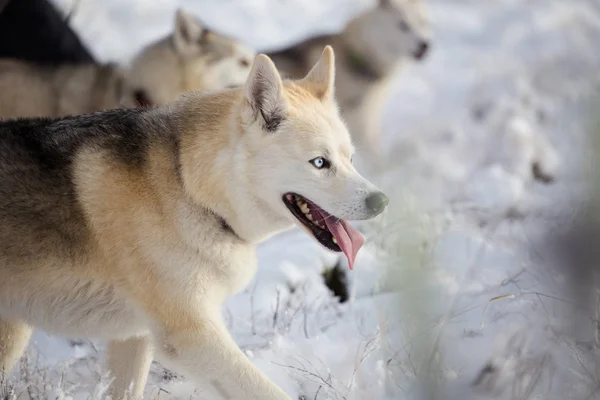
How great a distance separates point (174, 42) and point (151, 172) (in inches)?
171

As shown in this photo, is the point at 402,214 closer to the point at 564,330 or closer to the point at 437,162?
the point at 564,330

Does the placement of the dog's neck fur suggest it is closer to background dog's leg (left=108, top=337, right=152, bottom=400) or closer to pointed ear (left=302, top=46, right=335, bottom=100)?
pointed ear (left=302, top=46, right=335, bottom=100)

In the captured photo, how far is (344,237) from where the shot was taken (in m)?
3.02

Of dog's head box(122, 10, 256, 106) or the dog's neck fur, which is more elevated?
the dog's neck fur

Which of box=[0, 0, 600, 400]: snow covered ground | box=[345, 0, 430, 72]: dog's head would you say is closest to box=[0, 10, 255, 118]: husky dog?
box=[0, 0, 600, 400]: snow covered ground

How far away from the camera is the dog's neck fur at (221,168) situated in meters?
3.03

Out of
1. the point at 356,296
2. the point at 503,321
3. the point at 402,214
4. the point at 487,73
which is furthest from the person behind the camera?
the point at 487,73

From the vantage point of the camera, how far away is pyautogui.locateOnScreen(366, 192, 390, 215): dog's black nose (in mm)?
2939

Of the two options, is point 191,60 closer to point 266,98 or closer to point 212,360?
point 266,98

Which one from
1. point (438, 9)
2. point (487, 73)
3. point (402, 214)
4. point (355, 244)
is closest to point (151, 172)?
Result: point (355, 244)

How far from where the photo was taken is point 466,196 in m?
6.73

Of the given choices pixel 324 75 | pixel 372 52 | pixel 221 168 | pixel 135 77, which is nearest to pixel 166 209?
pixel 221 168

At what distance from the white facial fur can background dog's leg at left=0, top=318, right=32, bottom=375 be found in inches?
47.0

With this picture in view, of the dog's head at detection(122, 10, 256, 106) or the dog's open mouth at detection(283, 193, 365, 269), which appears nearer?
the dog's open mouth at detection(283, 193, 365, 269)
